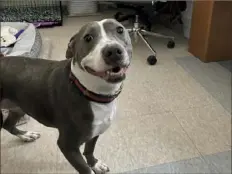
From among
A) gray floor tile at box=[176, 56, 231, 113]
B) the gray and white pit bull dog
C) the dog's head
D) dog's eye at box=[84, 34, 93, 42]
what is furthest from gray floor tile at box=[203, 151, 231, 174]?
dog's eye at box=[84, 34, 93, 42]

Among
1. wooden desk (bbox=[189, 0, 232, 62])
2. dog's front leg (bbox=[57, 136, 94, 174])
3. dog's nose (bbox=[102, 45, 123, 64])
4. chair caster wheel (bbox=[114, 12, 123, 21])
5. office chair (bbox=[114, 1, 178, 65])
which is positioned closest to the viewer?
dog's nose (bbox=[102, 45, 123, 64])

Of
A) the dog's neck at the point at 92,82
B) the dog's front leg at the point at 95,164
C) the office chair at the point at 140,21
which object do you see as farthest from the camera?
the office chair at the point at 140,21

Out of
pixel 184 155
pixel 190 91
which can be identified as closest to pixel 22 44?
pixel 190 91

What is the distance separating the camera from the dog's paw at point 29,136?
5.16 ft

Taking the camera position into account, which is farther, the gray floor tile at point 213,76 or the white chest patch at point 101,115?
the gray floor tile at point 213,76

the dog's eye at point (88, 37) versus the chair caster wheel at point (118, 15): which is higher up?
the dog's eye at point (88, 37)

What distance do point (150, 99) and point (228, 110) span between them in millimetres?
478

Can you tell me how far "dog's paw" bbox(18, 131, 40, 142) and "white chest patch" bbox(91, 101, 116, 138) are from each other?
617 mm

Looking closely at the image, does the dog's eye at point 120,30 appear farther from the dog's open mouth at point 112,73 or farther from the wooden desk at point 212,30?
the wooden desk at point 212,30

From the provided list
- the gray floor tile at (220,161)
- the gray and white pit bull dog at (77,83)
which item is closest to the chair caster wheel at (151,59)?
the gray floor tile at (220,161)

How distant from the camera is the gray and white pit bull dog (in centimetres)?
90

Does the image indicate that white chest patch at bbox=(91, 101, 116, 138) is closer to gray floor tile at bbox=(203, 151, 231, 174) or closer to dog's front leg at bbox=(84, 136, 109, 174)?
dog's front leg at bbox=(84, 136, 109, 174)

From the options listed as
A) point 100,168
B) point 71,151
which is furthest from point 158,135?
point 71,151

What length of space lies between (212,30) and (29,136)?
157 cm
